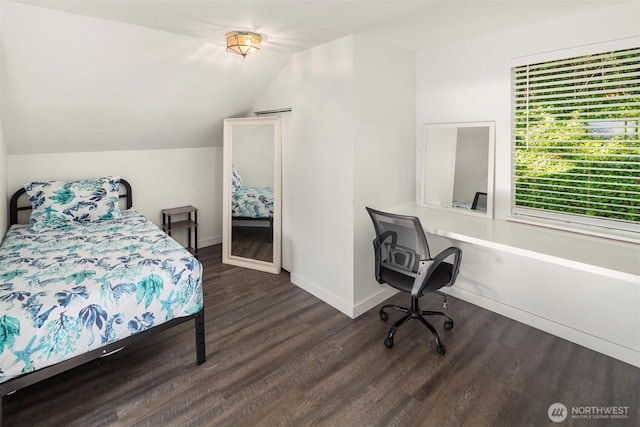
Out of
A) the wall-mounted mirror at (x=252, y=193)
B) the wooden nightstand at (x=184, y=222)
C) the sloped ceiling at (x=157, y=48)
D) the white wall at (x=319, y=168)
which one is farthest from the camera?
the wooden nightstand at (x=184, y=222)

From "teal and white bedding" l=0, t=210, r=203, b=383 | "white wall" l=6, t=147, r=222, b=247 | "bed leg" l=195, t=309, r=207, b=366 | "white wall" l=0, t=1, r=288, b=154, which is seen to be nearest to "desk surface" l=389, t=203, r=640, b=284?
"bed leg" l=195, t=309, r=207, b=366

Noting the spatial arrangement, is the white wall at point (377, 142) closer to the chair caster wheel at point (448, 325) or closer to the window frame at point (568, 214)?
the chair caster wheel at point (448, 325)

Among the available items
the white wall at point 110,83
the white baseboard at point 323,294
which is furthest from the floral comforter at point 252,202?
the white wall at point 110,83

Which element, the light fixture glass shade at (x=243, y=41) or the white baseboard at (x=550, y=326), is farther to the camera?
the light fixture glass shade at (x=243, y=41)

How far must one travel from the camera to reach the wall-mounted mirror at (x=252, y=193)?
370cm

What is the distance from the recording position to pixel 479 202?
2898 millimetres

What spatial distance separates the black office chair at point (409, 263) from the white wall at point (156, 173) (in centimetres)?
283

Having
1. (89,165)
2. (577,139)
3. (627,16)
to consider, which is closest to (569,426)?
(577,139)

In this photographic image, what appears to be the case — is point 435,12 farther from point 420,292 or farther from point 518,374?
point 518,374

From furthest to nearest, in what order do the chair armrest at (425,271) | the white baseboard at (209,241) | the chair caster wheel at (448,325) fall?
the white baseboard at (209,241)
the chair caster wheel at (448,325)
the chair armrest at (425,271)

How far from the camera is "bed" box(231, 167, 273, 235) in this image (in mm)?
3814

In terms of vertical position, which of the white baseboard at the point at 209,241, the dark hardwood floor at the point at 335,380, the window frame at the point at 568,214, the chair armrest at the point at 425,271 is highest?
the window frame at the point at 568,214

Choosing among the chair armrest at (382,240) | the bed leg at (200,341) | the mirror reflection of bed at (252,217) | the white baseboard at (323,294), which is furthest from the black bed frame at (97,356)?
the mirror reflection of bed at (252,217)

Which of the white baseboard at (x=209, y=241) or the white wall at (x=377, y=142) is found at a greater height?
the white wall at (x=377, y=142)
